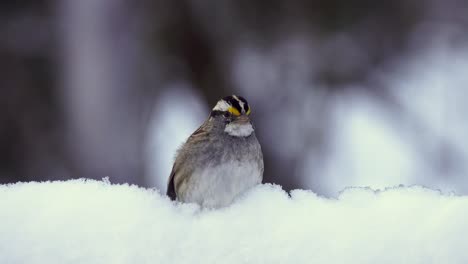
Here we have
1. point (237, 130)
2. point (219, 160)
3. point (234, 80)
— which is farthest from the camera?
point (234, 80)

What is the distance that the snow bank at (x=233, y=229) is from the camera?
76 centimetres

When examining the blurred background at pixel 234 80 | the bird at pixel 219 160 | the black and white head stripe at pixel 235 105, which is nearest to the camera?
the bird at pixel 219 160

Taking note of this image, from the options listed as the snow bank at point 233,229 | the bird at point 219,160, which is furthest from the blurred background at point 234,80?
the snow bank at point 233,229

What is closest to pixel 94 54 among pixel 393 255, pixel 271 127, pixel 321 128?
pixel 271 127

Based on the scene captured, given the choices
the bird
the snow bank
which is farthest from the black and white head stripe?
the snow bank

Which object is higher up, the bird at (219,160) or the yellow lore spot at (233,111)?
the yellow lore spot at (233,111)

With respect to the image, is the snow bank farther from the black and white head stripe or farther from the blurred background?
the blurred background

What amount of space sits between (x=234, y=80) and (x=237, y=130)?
213 centimetres

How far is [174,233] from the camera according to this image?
0.82 m

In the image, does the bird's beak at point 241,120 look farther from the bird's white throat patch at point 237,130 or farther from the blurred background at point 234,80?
the blurred background at point 234,80

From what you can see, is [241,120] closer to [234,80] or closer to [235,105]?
[235,105]

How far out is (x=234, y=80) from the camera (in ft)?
14.5

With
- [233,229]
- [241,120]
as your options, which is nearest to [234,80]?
[241,120]

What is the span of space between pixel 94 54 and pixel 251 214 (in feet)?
10.5
